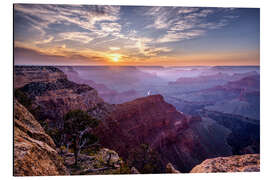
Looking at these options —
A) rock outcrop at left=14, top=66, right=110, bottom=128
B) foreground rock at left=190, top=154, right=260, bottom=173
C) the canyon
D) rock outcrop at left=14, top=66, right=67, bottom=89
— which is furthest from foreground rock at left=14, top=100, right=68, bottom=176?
foreground rock at left=190, top=154, right=260, bottom=173

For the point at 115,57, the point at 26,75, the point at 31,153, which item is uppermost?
the point at 115,57

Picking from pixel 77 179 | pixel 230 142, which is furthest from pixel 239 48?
pixel 230 142

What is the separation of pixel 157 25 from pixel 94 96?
5.79 meters

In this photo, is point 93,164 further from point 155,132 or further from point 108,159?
point 155,132

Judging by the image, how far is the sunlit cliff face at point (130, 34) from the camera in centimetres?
401

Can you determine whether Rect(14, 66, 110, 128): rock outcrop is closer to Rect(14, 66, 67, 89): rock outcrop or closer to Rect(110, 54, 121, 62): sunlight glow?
Rect(14, 66, 67, 89): rock outcrop

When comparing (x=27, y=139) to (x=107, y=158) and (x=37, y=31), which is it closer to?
(x=107, y=158)

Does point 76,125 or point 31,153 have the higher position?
point 76,125

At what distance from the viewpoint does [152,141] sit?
1275cm

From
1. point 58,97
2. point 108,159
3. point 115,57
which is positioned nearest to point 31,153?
point 108,159

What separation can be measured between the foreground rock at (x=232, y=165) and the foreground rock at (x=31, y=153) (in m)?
4.14

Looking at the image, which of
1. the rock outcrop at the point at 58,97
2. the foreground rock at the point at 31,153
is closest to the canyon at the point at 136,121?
the rock outcrop at the point at 58,97

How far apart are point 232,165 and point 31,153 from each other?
17.6ft

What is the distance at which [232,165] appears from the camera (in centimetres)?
390
